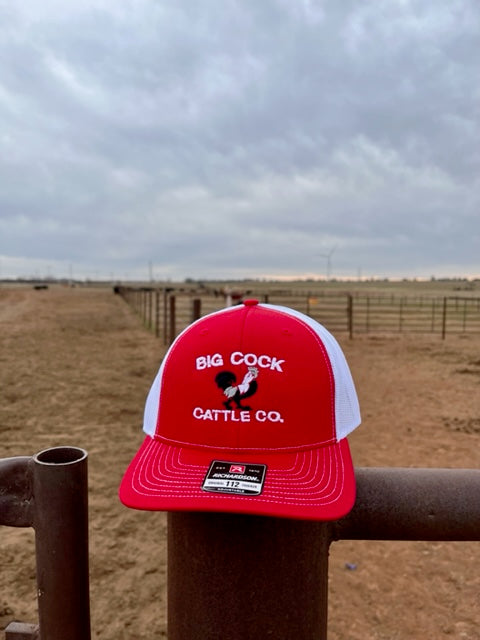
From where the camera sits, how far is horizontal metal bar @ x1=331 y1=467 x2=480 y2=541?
0.90m

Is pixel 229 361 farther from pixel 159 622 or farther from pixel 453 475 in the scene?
pixel 159 622

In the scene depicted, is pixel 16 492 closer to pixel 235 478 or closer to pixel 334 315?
pixel 235 478

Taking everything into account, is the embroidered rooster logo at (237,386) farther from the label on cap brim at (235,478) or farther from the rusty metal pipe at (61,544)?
the rusty metal pipe at (61,544)

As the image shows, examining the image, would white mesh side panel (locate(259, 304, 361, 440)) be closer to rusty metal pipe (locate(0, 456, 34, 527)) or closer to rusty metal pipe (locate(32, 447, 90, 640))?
rusty metal pipe (locate(32, 447, 90, 640))

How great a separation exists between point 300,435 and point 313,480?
0.29 feet

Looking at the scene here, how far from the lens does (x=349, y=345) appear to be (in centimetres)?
1186

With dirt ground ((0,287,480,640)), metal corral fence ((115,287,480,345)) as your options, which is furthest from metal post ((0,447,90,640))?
metal corral fence ((115,287,480,345))

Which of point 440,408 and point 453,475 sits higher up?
point 453,475

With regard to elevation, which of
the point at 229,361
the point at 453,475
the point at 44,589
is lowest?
the point at 44,589

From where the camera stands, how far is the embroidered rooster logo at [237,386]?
94 centimetres

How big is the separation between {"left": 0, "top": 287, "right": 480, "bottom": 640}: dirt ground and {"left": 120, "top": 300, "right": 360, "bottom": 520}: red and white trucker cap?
1701mm

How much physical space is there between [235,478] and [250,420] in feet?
0.38

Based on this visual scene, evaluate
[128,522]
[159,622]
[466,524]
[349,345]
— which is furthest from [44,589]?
[349,345]

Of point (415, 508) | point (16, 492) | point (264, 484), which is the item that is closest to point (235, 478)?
point (264, 484)
